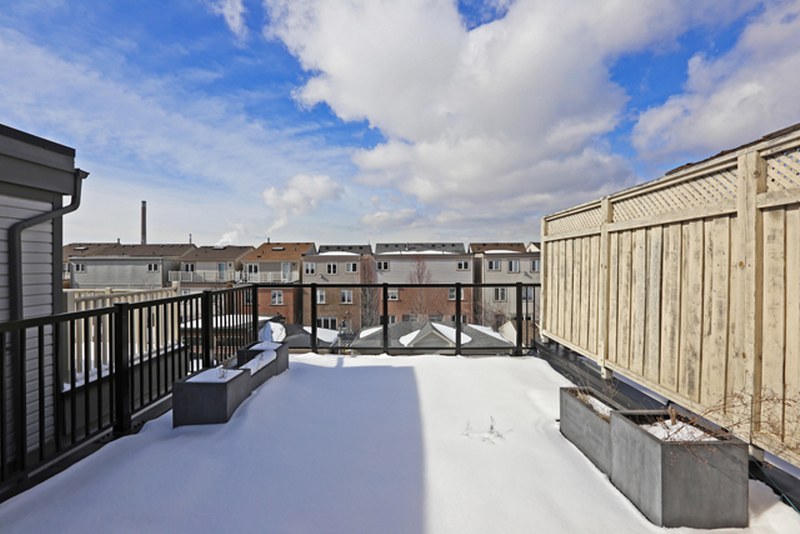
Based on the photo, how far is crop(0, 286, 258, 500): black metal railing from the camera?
1830 mm

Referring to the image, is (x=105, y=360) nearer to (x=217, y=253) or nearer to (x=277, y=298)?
(x=277, y=298)

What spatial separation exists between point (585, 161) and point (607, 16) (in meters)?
8.06

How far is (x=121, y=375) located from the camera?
2.53 meters

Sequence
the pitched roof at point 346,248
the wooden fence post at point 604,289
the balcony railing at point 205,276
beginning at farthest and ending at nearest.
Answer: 1. the pitched roof at point 346,248
2. the balcony railing at point 205,276
3. the wooden fence post at point 604,289

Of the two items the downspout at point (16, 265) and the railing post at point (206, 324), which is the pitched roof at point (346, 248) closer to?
the railing post at point (206, 324)

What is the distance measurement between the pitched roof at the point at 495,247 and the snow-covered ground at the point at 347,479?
73.4 ft

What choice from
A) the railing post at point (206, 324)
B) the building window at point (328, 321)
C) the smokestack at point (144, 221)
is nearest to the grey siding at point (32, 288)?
the railing post at point (206, 324)

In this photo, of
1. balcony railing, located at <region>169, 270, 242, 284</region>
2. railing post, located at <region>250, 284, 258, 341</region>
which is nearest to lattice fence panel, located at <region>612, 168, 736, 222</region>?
railing post, located at <region>250, 284, 258, 341</region>

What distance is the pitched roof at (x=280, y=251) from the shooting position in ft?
80.1

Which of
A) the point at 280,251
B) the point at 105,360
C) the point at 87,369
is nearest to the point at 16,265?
the point at 87,369

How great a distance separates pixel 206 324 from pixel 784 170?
4557 mm

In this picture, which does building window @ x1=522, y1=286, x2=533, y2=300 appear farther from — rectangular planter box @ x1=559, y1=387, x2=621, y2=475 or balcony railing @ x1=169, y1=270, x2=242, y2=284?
balcony railing @ x1=169, y1=270, x2=242, y2=284

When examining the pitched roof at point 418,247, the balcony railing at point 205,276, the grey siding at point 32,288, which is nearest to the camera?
the grey siding at point 32,288

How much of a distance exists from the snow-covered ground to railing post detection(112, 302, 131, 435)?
168mm
